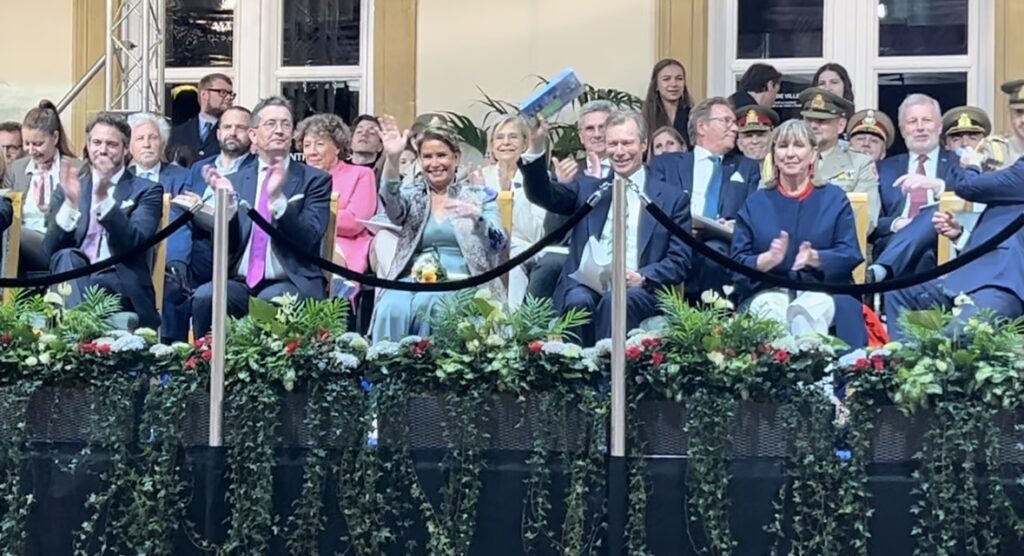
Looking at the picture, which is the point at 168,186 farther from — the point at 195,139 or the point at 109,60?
the point at 109,60

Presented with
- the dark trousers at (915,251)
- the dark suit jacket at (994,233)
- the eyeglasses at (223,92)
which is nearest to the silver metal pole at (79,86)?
the eyeglasses at (223,92)

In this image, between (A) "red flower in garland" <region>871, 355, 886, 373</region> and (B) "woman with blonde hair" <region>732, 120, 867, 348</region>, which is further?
(B) "woman with blonde hair" <region>732, 120, 867, 348</region>

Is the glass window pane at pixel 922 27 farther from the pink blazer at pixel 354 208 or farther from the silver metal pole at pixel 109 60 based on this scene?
the silver metal pole at pixel 109 60

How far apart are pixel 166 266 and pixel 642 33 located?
3859 millimetres

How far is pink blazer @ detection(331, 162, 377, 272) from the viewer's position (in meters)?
7.30

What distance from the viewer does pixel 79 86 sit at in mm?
9734

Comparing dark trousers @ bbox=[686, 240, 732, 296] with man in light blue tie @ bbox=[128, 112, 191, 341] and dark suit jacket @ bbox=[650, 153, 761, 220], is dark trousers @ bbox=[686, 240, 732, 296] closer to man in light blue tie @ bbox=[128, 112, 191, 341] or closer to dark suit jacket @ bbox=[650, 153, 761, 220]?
dark suit jacket @ bbox=[650, 153, 761, 220]

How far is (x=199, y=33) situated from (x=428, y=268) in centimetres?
475

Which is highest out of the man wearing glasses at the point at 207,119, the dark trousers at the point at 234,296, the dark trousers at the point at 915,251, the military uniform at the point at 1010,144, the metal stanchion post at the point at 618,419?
the man wearing glasses at the point at 207,119

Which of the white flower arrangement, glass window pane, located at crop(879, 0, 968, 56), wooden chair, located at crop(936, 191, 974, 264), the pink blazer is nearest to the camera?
the white flower arrangement

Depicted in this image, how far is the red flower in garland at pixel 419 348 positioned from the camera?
5.52 m

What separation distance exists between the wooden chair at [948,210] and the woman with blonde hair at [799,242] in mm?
421

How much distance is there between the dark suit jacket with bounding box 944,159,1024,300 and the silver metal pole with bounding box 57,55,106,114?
5399 mm

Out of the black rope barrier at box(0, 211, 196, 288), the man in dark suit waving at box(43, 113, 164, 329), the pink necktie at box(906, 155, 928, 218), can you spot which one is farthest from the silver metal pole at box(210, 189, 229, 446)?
the pink necktie at box(906, 155, 928, 218)
